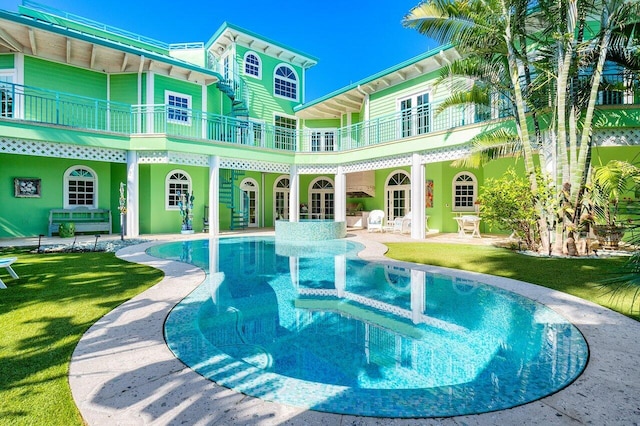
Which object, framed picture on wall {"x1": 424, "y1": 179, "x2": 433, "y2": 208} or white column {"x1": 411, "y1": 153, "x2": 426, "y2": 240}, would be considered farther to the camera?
framed picture on wall {"x1": 424, "y1": 179, "x2": 433, "y2": 208}

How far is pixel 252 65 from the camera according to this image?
1822 cm

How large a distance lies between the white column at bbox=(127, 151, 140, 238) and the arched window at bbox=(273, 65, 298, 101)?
9.44m

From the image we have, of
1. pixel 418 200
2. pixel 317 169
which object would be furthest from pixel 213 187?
pixel 418 200

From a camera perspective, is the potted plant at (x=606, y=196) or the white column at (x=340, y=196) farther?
the white column at (x=340, y=196)

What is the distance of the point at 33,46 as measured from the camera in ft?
40.1

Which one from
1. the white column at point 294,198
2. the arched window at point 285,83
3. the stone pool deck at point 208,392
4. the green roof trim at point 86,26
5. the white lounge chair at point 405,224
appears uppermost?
the green roof trim at point 86,26

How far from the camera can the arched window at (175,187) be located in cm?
1523

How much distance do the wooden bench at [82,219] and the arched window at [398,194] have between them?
13.5 meters

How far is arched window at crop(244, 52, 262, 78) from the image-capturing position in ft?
59.0

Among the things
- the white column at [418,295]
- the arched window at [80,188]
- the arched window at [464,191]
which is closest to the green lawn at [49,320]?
the white column at [418,295]

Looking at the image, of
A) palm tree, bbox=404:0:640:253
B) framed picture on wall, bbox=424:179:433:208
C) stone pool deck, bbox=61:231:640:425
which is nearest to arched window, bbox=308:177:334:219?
framed picture on wall, bbox=424:179:433:208

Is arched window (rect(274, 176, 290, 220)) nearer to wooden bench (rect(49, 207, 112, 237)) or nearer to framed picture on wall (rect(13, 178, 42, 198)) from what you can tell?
wooden bench (rect(49, 207, 112, 237))

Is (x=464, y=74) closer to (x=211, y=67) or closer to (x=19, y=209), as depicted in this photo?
(x=211, y=67)

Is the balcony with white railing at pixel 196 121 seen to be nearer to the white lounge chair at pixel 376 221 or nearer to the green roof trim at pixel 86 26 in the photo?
the white lounge chair at pixel 376 221
